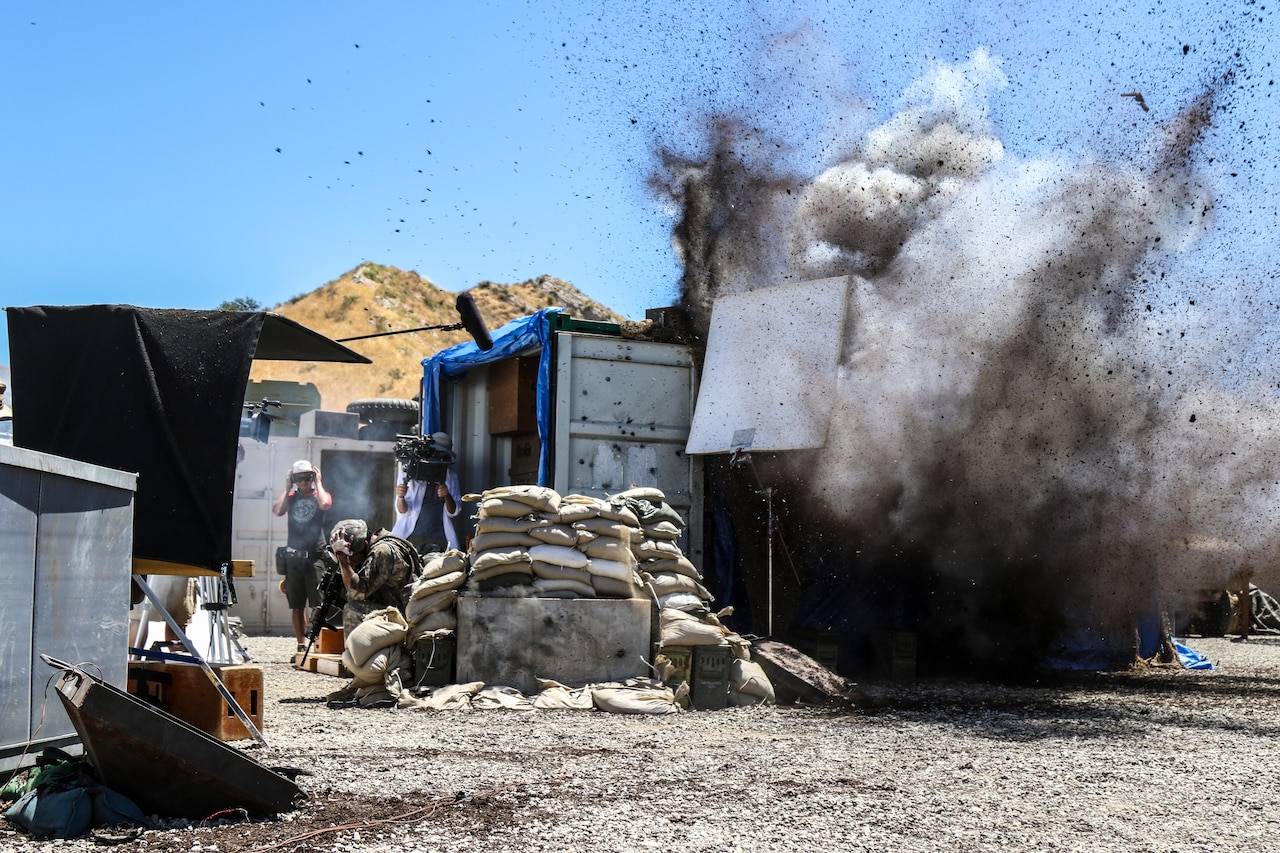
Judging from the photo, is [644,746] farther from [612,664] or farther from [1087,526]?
[1087,526]

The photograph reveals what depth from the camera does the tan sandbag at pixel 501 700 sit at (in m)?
7.92

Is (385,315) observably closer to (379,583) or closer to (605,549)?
(379,583)

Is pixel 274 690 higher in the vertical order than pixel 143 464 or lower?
lower

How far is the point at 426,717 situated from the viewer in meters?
7.49

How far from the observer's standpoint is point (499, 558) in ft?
28.0

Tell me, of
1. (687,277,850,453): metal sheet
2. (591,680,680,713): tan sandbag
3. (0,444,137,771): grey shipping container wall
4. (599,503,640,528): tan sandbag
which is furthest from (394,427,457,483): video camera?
(0,444,137,771): grey shipping container wall

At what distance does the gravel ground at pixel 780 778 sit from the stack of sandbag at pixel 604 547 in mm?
1167

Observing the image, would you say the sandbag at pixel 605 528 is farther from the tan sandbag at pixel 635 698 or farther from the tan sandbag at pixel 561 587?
the tan sandbag at pixel 635 698

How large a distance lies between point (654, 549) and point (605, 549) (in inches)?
22.5

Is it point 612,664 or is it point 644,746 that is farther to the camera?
point 612,664

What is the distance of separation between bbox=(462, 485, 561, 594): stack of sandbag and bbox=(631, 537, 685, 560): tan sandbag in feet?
2.36

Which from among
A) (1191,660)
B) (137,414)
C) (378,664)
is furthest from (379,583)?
(1191,660)

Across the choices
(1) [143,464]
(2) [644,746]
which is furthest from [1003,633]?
(1) [143,464]

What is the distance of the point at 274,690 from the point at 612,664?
8.02 feet
